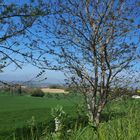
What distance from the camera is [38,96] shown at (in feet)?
124

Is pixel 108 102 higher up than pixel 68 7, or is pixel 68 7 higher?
pixel 68 7

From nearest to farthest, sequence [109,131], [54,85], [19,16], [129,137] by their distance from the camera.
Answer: [129,137] → [109,131] → [19,16] → [54,85]

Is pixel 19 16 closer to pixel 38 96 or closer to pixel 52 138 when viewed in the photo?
pixel 52 138

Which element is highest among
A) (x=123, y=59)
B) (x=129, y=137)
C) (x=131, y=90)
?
(x=123, y=59)

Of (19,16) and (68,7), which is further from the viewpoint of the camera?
(68,7)

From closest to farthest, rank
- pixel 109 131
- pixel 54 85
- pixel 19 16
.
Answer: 1. pixel 109 131
2. pixel 19 16
3. pixel 54 85

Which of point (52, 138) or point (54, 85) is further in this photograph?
point (54, 85)

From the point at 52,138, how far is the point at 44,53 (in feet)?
21.1

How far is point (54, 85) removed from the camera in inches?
480

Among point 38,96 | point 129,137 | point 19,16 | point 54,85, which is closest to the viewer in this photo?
point 129,137

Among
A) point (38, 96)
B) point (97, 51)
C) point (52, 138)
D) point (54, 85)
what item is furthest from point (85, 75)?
point (38, 96)

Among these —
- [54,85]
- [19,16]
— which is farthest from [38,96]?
[19,16]

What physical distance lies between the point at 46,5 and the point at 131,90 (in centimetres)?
296

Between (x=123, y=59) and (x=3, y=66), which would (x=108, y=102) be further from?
(x=3, y=66)
